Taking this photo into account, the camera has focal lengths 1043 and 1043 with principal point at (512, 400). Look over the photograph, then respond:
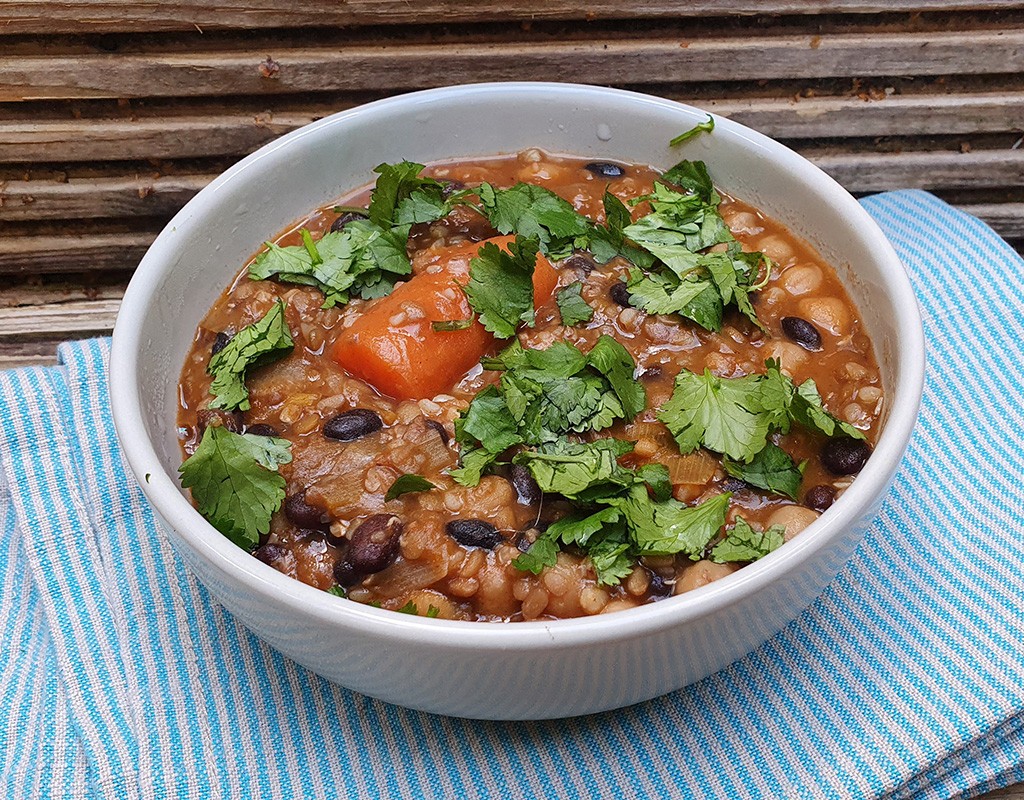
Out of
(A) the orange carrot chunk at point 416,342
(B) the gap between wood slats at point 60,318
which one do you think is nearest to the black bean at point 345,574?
(A) the orange carrot chunk at point 416,342

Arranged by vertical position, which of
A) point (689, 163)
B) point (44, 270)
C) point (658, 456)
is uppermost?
point (689, 163)

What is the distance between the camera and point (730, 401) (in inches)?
108

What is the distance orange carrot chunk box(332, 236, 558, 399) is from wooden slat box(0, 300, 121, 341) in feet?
6.27

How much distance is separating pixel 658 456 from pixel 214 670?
1335 mm

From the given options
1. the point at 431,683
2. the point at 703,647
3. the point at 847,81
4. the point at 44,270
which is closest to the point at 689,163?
the point at 847,81

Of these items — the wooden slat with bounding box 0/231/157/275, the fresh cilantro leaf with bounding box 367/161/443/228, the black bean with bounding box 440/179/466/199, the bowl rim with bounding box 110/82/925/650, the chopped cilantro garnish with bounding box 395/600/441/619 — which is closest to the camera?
the bowl rim with bounding box 110/82/925/650

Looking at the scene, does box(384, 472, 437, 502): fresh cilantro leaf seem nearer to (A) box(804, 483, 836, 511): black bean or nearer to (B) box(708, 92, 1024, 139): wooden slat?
(A) box(804, 483, 836, 511): black bean

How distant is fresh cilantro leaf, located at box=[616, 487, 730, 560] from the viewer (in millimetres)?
2510

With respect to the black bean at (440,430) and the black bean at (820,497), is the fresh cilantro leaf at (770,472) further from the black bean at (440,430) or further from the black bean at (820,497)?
the black bean at (440,430)

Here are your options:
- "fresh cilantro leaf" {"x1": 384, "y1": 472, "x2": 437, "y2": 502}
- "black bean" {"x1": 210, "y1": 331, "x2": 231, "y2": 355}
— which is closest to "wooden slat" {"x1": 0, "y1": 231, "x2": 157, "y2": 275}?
"black bean" {"x1": 210, "y1": 331, "x2": 231, "y2": 355}

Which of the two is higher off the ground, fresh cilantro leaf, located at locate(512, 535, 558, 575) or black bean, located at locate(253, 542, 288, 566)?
fresh cilantro leaf, located at locate(512, 535, 558, 575)

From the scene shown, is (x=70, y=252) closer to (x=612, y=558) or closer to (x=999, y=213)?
(x=612, y=558)

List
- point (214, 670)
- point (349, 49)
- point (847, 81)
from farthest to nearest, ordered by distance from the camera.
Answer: point (847, 81) → point (349, 49) → point (214, 670)

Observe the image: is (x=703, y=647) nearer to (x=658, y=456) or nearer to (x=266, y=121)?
(x=658, y=456)
